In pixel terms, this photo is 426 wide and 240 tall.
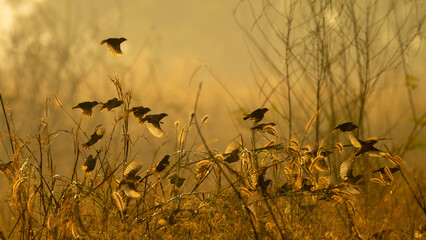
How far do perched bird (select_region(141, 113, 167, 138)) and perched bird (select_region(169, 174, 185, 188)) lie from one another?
0.27m

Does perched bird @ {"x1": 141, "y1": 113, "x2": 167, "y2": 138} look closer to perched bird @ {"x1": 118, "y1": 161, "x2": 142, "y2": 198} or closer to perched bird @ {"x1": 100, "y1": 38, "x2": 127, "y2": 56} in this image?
perched bird @ {"x1": 118, "y1": 161, "x2": 142, "y2": 198}

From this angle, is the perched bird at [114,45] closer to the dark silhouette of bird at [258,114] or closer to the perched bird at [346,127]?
the dark silhouette of bird at [258,114]

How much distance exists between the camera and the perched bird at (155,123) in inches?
85.7

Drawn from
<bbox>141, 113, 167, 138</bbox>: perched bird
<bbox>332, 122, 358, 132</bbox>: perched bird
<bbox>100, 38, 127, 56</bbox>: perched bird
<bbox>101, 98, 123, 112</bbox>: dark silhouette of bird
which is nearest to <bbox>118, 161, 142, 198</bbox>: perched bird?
<bbox>141, 113, 167, 138</bbox>: perched bird

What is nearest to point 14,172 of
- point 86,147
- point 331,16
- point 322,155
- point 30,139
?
point 30,139

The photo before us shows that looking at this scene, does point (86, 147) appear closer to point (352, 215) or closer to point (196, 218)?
point (196, 218)

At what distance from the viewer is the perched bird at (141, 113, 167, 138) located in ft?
7.14

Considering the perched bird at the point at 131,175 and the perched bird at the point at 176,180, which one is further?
the perched bird at the point at 176,180

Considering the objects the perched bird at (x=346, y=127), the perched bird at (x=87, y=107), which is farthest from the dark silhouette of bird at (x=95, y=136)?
the perched bird at (x=346, y=127)

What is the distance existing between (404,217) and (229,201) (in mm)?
2223

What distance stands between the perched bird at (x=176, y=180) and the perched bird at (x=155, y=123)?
0.89 feet

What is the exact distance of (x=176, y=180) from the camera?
236 cm

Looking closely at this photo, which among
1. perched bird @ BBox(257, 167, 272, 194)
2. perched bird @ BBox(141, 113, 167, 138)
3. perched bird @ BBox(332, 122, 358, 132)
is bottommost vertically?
perched bird @ BBox(257, 167, 272, 194)

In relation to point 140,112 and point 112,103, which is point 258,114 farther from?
point 112,103
